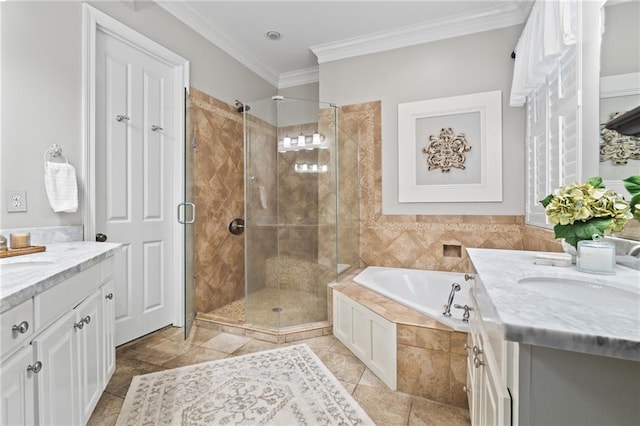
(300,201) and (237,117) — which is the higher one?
(237,117)

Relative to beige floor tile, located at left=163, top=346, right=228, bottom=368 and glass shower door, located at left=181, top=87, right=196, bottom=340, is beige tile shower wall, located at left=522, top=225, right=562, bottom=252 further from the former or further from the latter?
glass shower door, located at left=181, top=87, right=196, bottom=340

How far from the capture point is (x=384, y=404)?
5.29 ft

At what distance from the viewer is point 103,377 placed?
1498 millimetres

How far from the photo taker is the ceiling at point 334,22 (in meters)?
2.48

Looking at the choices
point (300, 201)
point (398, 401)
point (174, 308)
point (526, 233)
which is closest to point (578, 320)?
point (398, 401)

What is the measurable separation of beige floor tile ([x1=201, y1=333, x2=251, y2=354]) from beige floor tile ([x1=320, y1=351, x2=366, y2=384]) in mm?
683

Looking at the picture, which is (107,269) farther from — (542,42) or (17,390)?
(542,42)

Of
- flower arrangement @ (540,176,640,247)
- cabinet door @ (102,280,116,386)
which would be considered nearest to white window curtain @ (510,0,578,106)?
flower arrangement @ (540,176,640,247)

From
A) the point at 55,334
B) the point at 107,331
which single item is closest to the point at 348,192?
the point at 107,331

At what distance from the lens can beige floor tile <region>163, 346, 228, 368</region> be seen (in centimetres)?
201

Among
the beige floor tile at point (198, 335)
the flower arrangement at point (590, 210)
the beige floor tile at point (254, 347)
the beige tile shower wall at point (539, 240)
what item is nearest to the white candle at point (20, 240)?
the beige floor tile at point (198, 335)

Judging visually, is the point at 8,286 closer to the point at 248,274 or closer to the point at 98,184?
the point at 98,184

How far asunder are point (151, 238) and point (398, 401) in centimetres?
216

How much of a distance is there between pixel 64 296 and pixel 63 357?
0.72ft
